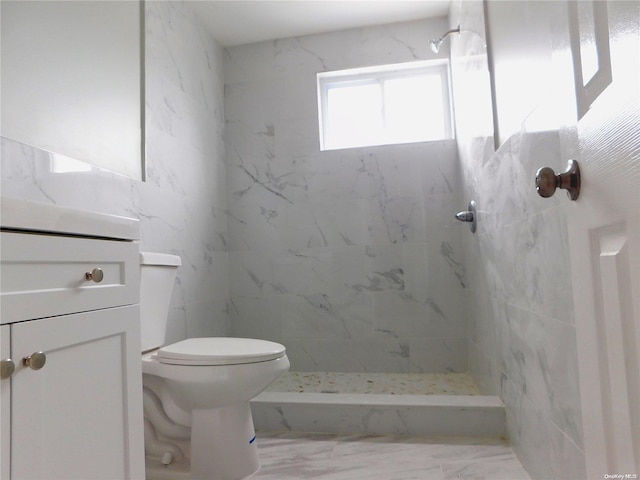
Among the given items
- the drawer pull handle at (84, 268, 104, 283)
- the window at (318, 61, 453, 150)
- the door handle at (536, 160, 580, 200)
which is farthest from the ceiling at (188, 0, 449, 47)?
the door handle at (536, 160, 580, 200)

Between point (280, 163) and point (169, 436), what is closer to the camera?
point (169, 436)

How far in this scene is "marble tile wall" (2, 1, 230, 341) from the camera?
1777 mm

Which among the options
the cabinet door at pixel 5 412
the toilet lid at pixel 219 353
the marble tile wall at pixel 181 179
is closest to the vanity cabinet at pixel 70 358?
the cabinet door at pixel 5 412

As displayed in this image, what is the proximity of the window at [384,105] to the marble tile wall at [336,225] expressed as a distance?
0.11m

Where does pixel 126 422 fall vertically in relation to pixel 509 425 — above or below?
above

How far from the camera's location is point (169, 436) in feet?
5.54

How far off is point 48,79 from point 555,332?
6.02 feet

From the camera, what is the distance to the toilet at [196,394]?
1.50 m

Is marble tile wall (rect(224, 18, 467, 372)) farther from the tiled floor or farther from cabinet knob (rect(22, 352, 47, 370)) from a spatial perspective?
cabinet knob (rect(22, 352, 47, 370))

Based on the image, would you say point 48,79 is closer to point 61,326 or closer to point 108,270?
point 108,270

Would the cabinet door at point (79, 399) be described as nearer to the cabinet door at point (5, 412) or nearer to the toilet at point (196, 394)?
the cabinet door at point (5, 412)

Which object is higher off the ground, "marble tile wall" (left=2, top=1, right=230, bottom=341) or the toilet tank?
"marble tile wall" (left=2, top=1, right=230, bottom=341)

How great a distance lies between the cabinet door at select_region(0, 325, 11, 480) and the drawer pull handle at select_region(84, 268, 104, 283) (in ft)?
0.67

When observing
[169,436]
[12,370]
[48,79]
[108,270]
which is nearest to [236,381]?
[169,436]
